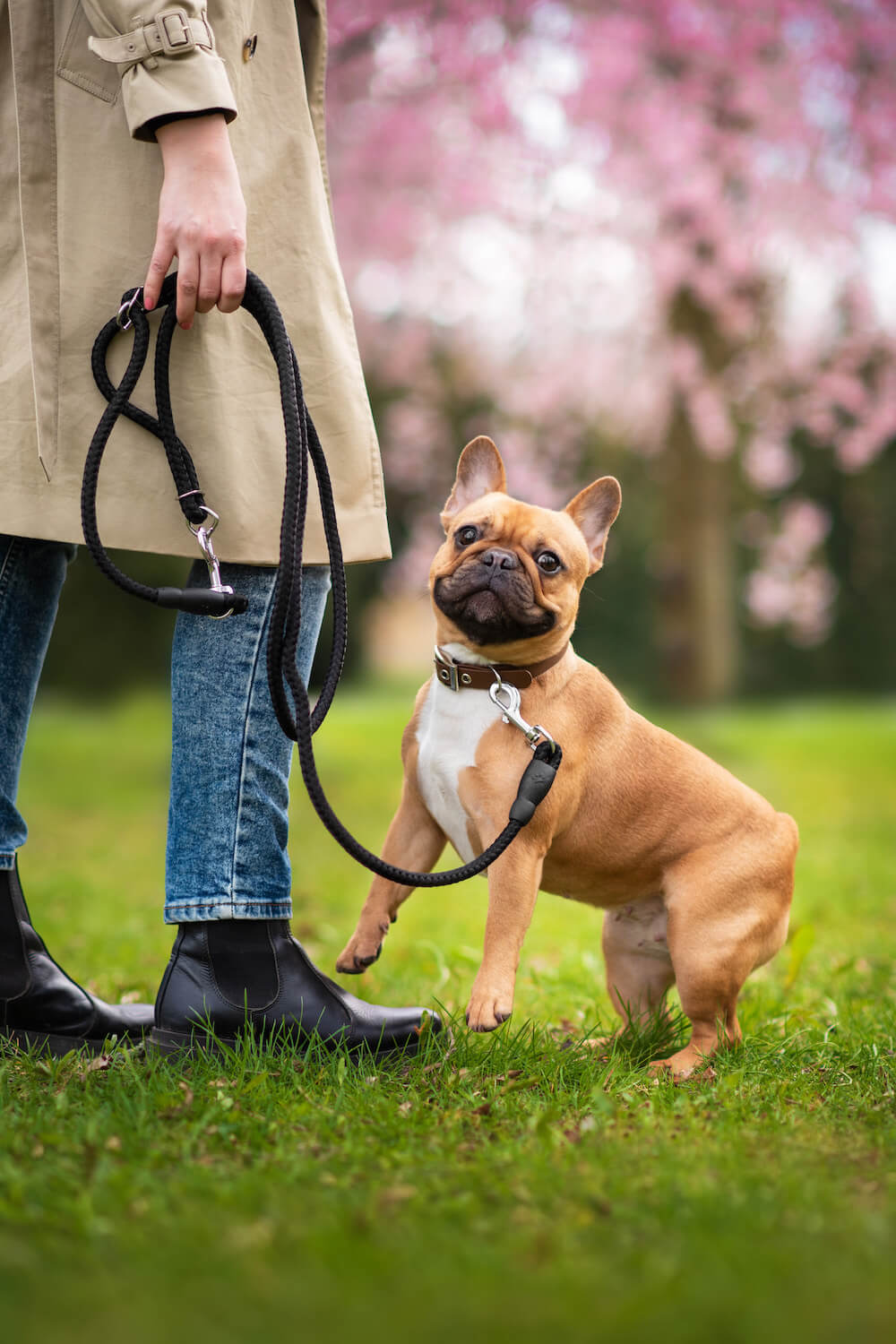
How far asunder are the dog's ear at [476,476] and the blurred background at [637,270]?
5601 millimetres

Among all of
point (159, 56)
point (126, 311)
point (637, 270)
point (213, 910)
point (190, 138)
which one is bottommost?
point (213, 910)

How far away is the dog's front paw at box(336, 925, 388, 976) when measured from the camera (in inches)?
99.7

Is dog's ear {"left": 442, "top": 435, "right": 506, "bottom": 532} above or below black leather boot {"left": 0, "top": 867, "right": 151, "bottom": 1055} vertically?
above

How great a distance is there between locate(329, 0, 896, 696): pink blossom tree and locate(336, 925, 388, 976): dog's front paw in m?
6.52

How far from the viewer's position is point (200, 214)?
204 centimetres

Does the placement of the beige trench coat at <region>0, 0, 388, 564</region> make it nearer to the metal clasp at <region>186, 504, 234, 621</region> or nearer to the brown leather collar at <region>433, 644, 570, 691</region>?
the metal clasp at <region>186, 504, 234, 621</region>

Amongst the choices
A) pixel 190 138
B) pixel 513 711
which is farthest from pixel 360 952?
pixel 190 138

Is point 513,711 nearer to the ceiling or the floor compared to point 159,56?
nearer to the floor

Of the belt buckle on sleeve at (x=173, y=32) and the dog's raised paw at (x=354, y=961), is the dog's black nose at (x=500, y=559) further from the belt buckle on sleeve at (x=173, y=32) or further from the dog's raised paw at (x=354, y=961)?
the belt buckle on sleeve at (x=173, y=32)

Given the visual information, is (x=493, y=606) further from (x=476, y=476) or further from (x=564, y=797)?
(x=476, y=476)

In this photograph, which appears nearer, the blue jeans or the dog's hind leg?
the blue jeans

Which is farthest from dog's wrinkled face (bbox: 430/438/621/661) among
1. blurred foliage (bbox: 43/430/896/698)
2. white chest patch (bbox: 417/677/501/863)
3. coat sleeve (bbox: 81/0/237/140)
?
blurred foliage (bbox: 43/430/896/698)

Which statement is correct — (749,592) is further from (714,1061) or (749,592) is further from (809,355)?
(714,1061)

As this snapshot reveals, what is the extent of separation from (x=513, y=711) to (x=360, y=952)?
2.12ft
